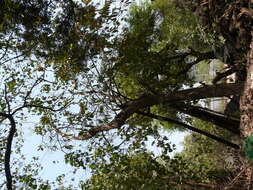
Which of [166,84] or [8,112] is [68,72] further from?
[166,84]

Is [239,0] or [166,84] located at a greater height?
[166,84]

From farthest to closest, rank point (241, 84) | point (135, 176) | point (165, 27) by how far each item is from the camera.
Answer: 1. point (165, 27)
2. point (135, 176)
3. point (241, 84)

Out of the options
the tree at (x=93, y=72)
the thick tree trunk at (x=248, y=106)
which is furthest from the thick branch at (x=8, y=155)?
the thick tree trunk at (x=248, y=106)

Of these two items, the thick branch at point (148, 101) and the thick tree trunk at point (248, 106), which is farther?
the thick branch at point (148, 101)

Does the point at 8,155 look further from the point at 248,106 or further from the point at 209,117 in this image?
the point at 209,117

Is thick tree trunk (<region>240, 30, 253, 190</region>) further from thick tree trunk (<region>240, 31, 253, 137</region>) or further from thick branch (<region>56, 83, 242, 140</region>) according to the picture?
thick branch (<region>56, 83, 242, 140</region>)

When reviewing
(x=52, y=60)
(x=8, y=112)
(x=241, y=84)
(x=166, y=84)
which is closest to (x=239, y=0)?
(x=241, y=84)

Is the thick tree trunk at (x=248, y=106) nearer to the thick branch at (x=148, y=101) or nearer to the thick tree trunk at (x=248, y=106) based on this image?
the thick tree trunk at (x=248, y=106)

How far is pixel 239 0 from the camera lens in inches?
224

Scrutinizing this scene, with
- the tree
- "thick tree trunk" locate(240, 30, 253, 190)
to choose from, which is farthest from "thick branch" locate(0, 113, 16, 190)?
"thick tree trunk" locate(240, 30, 253, 190)

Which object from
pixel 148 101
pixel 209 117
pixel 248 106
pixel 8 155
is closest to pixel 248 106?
pixel 248 106

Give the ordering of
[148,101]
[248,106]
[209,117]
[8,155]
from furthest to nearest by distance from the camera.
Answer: [209,117], [148,101], [8,155], [248,106]

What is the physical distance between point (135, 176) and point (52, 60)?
3.65m

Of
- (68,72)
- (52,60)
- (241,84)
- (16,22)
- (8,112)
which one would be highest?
(16,22)
